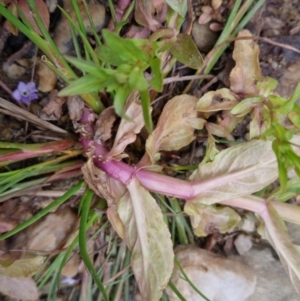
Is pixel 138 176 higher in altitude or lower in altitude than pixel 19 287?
higher

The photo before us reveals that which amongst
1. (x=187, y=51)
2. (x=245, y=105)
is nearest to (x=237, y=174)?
(x=245, y=105)

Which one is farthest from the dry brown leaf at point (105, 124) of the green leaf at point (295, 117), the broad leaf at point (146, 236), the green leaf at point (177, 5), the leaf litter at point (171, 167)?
the green leaf at point (295, 117)

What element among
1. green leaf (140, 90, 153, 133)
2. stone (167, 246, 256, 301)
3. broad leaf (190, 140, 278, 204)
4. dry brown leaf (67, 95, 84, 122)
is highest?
green leaf (140, 90, 153, 133)

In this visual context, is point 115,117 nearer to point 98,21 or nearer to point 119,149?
point 119,149

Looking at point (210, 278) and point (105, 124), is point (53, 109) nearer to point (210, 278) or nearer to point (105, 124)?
point (105, 124)

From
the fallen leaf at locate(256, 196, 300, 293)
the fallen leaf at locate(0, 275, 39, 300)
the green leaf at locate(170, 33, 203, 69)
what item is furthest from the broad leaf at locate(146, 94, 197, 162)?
the fallen leaf at locate(0, 275, 39, 300)

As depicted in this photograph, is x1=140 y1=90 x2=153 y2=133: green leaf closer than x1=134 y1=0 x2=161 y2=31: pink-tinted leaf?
Yes

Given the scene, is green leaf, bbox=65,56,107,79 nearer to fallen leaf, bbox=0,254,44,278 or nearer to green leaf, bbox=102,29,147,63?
green leaf, bbox=102,29,147,63
